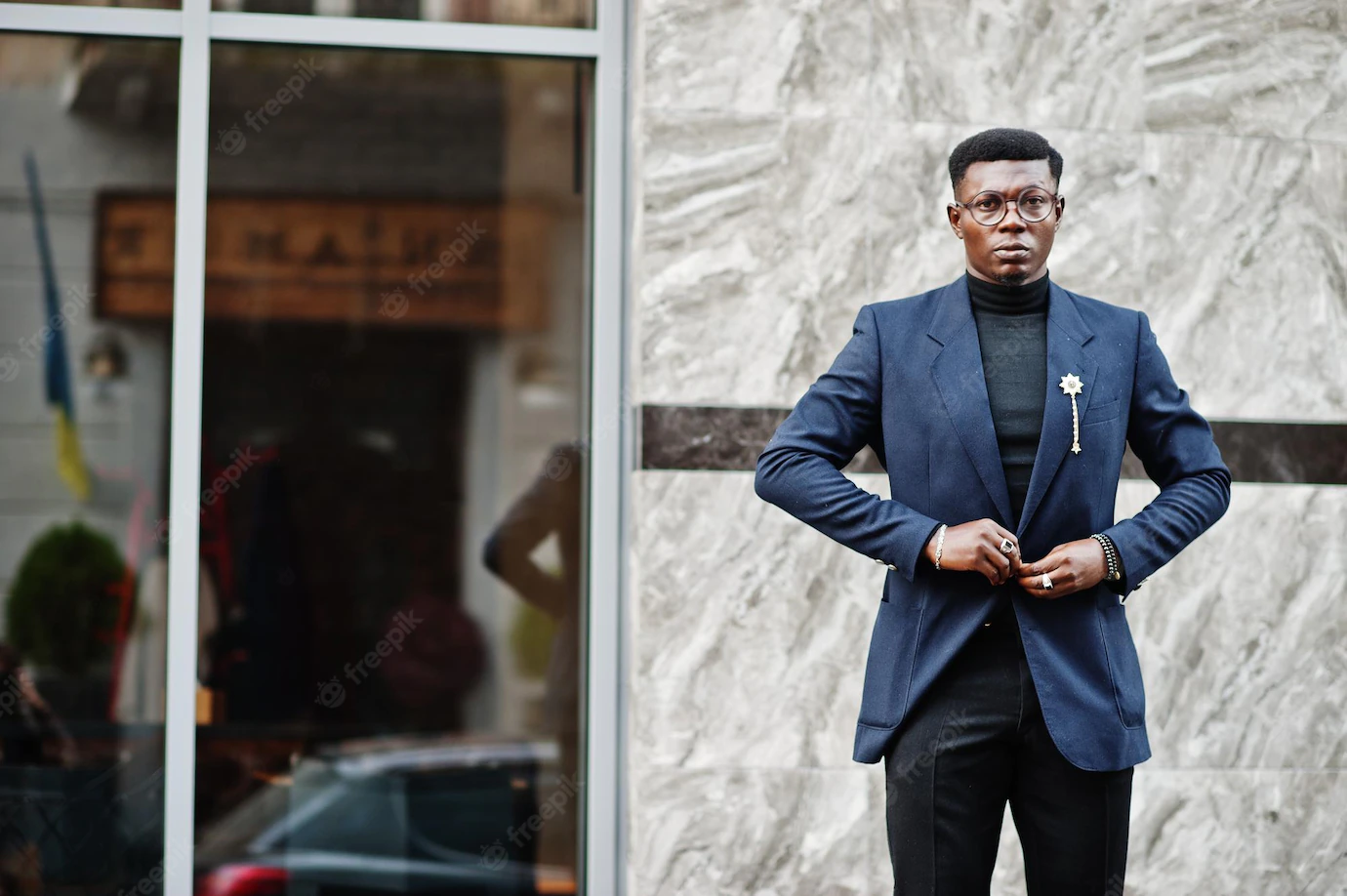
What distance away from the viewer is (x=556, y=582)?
5.00 m

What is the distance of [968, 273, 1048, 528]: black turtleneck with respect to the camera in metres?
2.72

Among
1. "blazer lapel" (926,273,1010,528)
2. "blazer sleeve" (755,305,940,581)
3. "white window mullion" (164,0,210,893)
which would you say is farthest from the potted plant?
"blazer lapel" (926,273,1010,528)

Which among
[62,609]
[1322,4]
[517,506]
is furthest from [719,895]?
[1322,4]

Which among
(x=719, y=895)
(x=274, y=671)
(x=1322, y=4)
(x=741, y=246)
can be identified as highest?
(x=1322, y=4)

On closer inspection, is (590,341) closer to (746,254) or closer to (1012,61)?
(746,254)

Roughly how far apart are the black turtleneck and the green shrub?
13.1 feet

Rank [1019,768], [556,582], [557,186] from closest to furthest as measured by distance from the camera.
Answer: [1019,768], [556,582], [557,186]

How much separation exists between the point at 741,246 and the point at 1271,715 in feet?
7.14

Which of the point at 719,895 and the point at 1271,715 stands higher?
the point at 1271,715

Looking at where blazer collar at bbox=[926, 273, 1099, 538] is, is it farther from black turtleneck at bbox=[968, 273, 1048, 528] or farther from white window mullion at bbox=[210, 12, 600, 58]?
white window mullion at bbox=[210, 12, 600, 58]

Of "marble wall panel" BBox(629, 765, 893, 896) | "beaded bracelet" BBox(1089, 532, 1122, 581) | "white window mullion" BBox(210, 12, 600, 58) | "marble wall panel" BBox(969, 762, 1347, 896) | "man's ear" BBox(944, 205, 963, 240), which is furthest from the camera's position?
"white window mullion" BBox(210, 12, 600, 58)

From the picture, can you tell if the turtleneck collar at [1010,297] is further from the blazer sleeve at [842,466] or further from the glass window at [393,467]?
the glass window at [393,467]

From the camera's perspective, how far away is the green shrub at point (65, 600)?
5461 mm

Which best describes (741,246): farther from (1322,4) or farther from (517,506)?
(1322,4)
